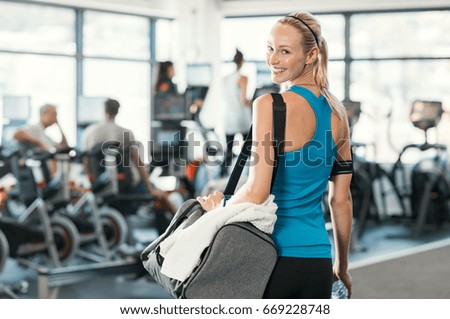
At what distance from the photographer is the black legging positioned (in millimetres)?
1453

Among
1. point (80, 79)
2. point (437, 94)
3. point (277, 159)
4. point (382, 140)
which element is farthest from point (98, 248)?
point (277, 159)

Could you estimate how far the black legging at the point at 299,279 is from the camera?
1.45 m

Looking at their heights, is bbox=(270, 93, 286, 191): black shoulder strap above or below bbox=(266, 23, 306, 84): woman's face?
below

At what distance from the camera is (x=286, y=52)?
1.45 metres

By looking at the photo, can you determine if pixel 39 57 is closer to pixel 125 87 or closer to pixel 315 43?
pixel 125 87

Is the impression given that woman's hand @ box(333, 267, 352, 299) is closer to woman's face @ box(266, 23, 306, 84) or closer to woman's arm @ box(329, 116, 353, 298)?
woman's arm @ box(329, 116, 353, 298)

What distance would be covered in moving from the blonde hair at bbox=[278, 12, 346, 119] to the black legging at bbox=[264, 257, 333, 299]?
30 centimetres

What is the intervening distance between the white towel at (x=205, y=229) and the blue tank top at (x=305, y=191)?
0.16ft

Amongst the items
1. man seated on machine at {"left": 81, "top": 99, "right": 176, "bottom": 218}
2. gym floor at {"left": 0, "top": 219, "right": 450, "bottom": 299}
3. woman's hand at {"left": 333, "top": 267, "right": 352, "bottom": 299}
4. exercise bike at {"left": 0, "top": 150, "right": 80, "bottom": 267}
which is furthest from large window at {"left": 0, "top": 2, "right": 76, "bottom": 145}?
woman's hand at {"left": 333, "top": 267, "right": 352, "bottom": 299}

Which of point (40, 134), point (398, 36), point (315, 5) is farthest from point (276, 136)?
point (398, 36)

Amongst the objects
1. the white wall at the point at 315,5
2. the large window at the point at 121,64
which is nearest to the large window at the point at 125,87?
the large window at the point at 121,64

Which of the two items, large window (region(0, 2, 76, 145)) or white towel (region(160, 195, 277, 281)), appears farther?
large window (region(0, 2, 76, 145))

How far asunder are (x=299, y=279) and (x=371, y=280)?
297 centimetres

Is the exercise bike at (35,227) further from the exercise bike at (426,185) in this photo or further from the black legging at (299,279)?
the black legging at (299,279)
